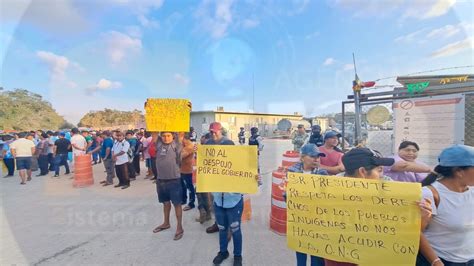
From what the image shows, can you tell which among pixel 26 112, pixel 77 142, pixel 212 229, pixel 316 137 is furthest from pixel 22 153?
pixel 26 112

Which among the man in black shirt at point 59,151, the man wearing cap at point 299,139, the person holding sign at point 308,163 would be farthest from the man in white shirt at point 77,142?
the person holding sign at point 308,163

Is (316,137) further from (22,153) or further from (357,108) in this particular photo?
(22,153)

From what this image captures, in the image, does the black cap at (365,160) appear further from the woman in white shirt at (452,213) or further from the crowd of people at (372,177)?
the woman in white shirt at (452,213)

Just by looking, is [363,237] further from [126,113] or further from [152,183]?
[126,113]

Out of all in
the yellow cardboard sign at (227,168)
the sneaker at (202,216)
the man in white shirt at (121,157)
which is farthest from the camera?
the man in white shirt at (121,157)

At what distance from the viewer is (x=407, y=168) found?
99.1 inches

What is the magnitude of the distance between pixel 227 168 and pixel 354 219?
1.61 metres

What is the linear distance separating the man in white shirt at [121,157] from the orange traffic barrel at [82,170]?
98 centimetres

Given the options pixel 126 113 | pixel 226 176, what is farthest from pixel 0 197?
pixel 126 113

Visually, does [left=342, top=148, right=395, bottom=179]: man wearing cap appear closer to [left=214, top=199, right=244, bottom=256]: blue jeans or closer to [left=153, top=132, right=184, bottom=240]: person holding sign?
[left=214, top=199, right=244, bottom=256]: blue jeans

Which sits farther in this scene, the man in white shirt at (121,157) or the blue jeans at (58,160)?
the blue jeans at (58,160)

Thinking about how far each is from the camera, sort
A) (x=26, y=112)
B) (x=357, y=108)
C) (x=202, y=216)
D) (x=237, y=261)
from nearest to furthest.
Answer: (x=237, y=261) → (x=357, y=108) → (x=202, y=216) → (x=26, y=112)

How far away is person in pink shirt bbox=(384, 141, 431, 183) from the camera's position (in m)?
2.50

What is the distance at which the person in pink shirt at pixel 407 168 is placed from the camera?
2.50 meters
